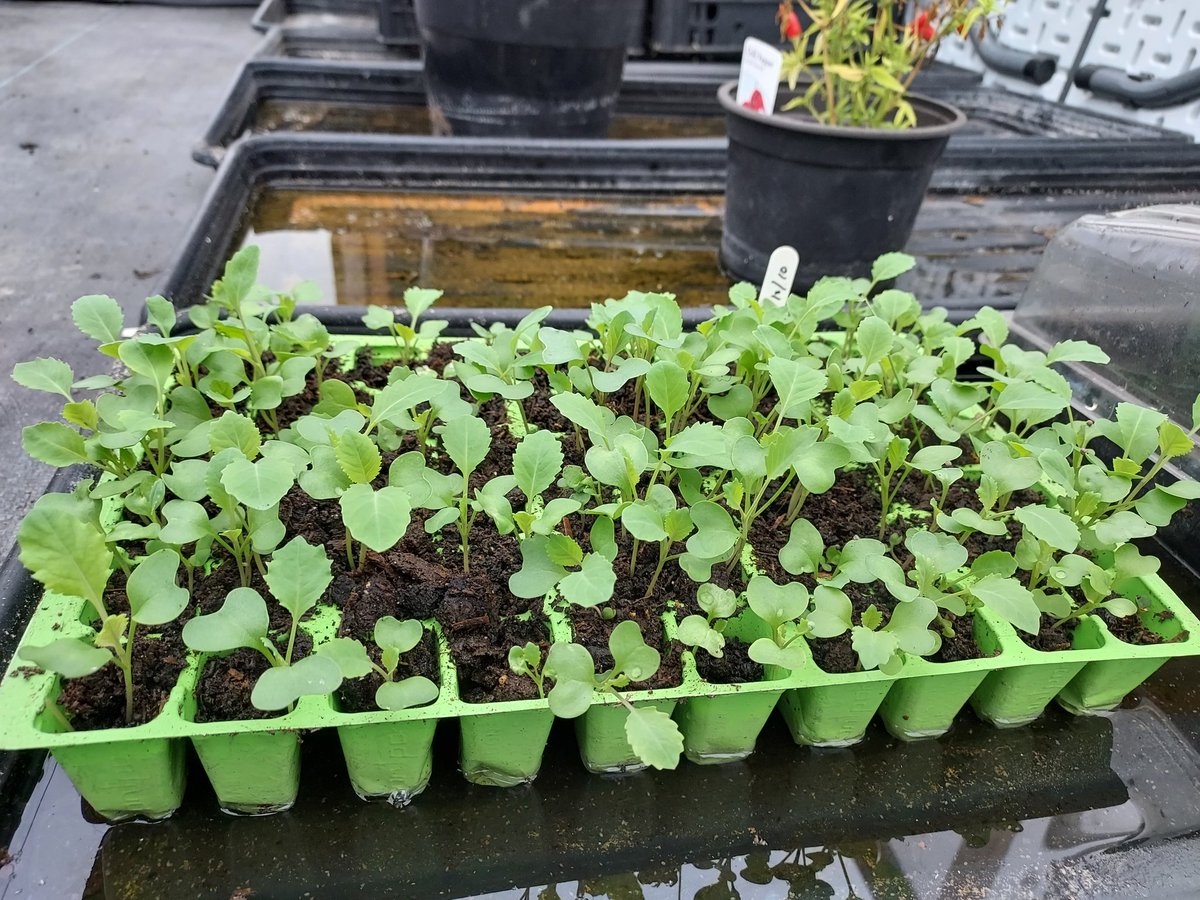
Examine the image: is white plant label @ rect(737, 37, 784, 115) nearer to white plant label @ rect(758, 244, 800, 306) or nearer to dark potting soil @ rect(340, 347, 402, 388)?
white plant label @ rect(758, 244, 800, 306)

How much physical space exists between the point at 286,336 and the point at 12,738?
519mm

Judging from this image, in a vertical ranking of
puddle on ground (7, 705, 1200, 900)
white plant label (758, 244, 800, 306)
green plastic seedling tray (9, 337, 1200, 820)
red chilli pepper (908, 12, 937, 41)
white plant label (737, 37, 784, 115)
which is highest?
red chilli pepper (908, 12, 937, 41)

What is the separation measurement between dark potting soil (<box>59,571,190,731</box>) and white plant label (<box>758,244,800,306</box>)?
81cm

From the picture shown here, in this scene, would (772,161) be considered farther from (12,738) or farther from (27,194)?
(27,194)

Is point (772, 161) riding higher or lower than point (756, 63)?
lower

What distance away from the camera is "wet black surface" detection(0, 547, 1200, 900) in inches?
26.3

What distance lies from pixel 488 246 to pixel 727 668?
121cm

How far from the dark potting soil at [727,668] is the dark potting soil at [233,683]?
1.20 feet

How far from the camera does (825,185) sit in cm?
142

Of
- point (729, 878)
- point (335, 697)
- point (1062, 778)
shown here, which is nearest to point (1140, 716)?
point (1062, 778)

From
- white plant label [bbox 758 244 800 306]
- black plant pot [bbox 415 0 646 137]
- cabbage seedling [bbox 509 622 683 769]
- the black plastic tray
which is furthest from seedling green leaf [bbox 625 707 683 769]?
the black plastic tray

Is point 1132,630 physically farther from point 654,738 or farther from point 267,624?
point 267,624

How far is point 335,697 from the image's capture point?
0.68 metres

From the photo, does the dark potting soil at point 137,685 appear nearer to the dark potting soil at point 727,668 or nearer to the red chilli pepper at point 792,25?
the dark potting soil at point 727,668
